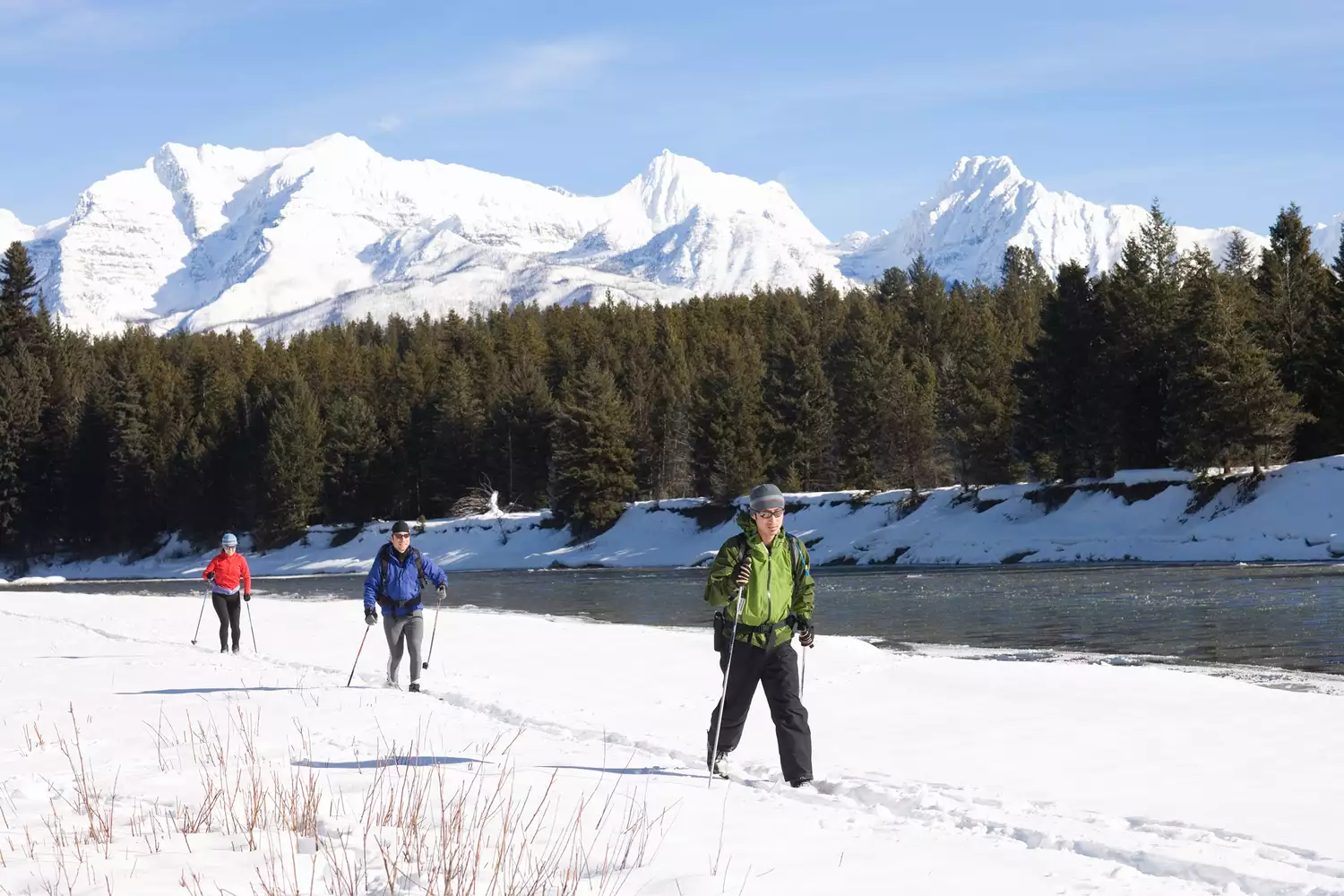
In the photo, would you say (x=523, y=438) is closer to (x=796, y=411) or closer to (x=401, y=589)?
(x=796, y=411)

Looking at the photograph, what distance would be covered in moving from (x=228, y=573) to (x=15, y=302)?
9977cm

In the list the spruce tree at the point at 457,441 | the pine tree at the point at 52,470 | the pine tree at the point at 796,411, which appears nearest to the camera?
the pine tree at the point at 796,411

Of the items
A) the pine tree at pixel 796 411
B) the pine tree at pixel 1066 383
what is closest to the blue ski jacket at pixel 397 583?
the pine tree at pixel 1066 383

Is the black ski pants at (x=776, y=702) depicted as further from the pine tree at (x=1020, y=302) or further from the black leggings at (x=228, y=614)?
the pine tree at (x=1020, y=302)

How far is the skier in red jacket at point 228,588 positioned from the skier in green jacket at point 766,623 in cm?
1361

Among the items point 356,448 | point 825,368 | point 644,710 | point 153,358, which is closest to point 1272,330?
point 825,368

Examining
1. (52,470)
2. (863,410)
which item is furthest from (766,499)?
(52,470)

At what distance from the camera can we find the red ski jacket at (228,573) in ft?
69.5

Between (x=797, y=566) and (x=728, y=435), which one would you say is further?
(x=728, y=435)

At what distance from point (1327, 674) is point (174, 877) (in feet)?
48.0

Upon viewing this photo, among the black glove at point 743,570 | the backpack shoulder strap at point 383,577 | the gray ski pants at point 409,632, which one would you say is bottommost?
the gray ski pants at point 409,632

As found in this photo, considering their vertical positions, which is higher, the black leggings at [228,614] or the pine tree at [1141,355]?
the pine tree at [1141,355]

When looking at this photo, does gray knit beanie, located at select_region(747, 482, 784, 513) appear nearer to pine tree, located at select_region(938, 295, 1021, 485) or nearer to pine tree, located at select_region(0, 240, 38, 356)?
pine tree, located at select_region(938, 295, 1021, 485)

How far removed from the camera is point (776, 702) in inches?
367
